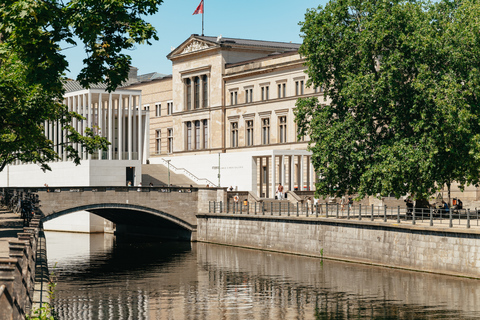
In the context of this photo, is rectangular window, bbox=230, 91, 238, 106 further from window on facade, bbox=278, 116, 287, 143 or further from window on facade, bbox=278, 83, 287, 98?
window on facade, bbox=278, 116, 287, 143

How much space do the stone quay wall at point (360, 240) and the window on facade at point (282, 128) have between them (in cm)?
2335

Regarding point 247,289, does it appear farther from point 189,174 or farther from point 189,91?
point 189,91

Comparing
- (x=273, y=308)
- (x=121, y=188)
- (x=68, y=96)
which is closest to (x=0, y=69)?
(x=273, y=308)

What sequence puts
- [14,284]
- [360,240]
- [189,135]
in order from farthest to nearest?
[189,135] → [360,240] → [14,284]

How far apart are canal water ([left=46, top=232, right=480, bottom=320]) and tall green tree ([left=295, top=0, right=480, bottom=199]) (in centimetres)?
624

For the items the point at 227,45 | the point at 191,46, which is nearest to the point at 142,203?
the point at 227,45

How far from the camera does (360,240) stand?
45.2m

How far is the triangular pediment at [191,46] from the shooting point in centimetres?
9282

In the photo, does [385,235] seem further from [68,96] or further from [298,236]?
[68,96]

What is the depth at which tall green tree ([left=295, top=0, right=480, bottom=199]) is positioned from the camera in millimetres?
44750

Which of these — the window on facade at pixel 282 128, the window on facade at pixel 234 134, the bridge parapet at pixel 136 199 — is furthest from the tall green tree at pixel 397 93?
the window on facade at pixel 234 134

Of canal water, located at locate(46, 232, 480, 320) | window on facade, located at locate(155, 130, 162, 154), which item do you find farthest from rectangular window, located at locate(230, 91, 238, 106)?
canal water, located at locate(46, 232, 480, 320)

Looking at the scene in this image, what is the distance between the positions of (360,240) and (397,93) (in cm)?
863

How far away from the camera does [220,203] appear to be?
209 feet
